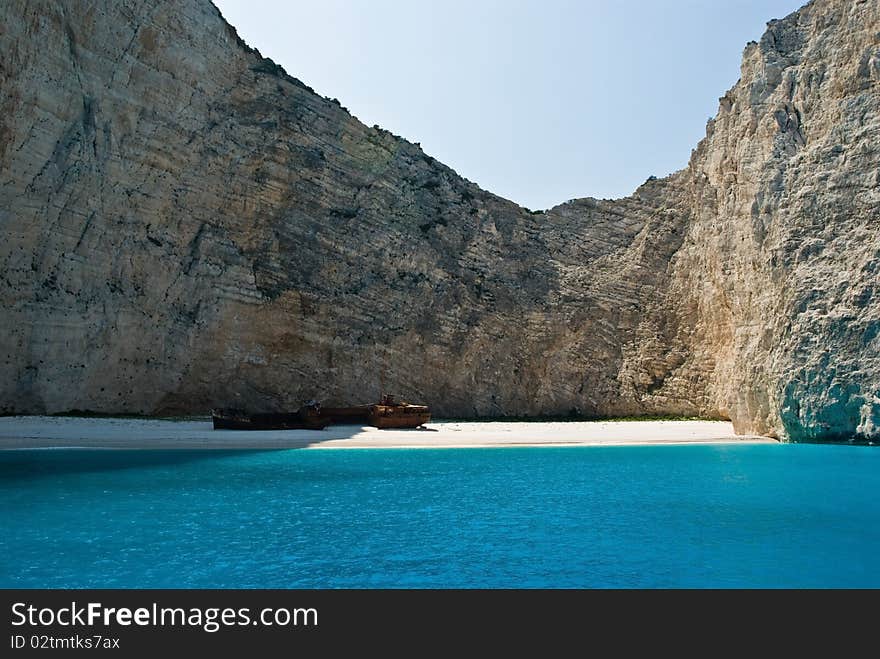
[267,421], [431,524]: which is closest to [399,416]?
[267,421]

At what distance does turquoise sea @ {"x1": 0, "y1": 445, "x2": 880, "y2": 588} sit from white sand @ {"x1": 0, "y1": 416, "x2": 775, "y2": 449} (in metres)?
3.05

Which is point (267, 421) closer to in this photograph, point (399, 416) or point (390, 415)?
point (390, 415)

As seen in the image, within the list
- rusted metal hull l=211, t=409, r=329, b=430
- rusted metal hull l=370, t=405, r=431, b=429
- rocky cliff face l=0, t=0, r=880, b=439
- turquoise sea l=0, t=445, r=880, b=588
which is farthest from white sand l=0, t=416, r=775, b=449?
turquoise sea l=0, t=445, r=880, b=588

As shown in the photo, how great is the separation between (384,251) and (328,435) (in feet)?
42.5

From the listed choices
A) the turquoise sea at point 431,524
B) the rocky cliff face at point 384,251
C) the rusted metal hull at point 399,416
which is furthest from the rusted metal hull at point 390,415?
the turquoise sea at point 431,524

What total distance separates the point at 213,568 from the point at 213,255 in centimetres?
2415

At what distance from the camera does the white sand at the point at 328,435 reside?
20.3 meters

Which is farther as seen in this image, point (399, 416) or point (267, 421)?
point (399, 416)

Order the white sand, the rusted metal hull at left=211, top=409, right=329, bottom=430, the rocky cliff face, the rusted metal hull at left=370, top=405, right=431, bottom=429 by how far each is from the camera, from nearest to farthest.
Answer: the white sand < the rocky cliff face < the rusted metal hull at left=211, top=409, right=329, bottom=430 < the rusted metal hull at left=370, top=405, right=431, bottom=429

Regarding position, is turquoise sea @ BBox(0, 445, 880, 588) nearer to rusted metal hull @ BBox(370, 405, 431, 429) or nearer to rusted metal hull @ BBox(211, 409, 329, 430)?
rusted metal hull @ BBox(211, 409, 329, 430)

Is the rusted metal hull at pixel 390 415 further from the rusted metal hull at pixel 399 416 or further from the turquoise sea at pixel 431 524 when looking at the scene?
the turquoise sea at pixel 431 524

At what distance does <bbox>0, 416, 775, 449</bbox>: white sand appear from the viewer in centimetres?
2031

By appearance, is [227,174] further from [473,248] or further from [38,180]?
[473,248]

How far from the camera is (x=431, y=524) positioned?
32.6ft
